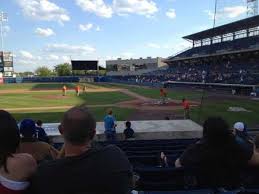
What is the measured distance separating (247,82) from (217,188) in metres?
41.4

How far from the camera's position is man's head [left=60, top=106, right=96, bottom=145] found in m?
2.94

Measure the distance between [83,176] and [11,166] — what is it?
0.58 m

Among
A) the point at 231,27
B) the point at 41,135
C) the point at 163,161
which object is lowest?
the point at 41,135

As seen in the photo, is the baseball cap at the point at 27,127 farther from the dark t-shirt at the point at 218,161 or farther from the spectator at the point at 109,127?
the spectator at the point at 109,127

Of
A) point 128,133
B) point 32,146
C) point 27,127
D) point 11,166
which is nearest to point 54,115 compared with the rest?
point 128,133

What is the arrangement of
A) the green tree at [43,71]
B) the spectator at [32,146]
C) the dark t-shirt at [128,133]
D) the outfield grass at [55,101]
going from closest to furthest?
the spectator at [32,146]
the dark t-shirt at [128,133]
the outfield grass at [55,101]
the green tree at [43,71]

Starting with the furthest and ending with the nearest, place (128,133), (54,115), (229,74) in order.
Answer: (229,74) → (54,115) → (128,133)

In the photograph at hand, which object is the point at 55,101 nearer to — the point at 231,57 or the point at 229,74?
the point at 229,74

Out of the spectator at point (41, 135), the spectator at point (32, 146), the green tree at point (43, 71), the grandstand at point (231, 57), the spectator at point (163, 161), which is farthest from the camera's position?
the green tree at point (43, 71)

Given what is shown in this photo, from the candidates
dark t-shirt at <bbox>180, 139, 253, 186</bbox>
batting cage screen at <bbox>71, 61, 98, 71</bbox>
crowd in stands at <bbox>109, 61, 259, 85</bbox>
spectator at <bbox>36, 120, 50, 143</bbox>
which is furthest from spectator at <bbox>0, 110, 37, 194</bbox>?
batting cage screen at <bbox>71, 61, 98, 71</bbox>

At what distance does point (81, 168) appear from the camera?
2869mm

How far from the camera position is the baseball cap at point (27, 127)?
4609 millimetres

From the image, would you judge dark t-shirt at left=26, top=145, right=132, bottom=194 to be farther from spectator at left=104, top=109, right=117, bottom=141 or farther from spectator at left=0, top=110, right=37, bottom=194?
spectator at left=104, top=109, right=117, bottom=141

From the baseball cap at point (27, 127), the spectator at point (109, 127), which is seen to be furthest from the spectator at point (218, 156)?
the spectator at point (109, 127)
